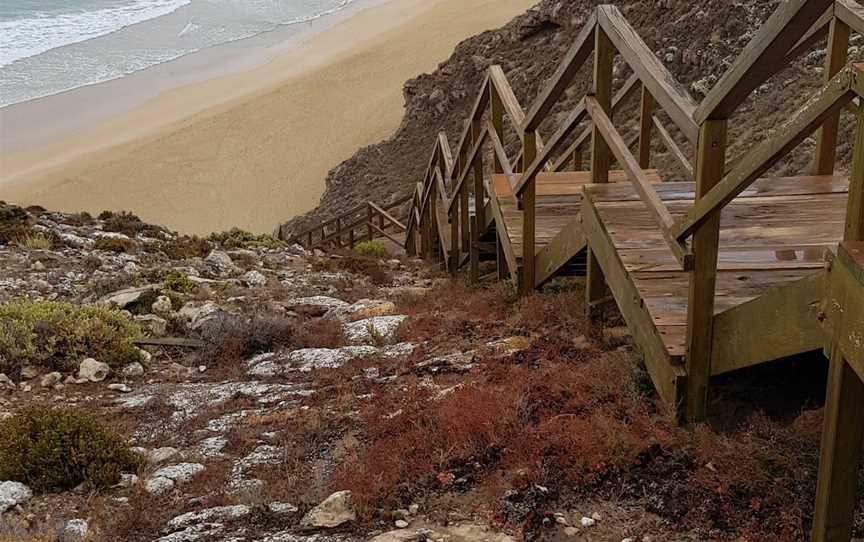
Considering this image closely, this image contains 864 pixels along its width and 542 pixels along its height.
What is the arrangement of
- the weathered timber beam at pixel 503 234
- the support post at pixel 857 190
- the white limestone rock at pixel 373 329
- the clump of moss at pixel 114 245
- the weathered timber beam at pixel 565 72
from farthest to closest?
the clump of moss at pixel 114 245
the white limestone rock at pixel 373 329
the weathered timber beam at pixel 503 234
the weathered timber beam at pixel 565 72
the support post at pixel 857 190

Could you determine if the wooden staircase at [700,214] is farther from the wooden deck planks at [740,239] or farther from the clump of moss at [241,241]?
the clump of moss at [241,241]

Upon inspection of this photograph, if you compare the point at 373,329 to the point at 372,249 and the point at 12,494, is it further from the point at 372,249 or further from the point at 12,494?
the point at 372,249

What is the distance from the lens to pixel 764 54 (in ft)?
8.18

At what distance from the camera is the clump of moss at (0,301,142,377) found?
610 centimetres

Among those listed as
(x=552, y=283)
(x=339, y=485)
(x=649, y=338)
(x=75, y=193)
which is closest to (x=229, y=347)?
(x=552, y=283)

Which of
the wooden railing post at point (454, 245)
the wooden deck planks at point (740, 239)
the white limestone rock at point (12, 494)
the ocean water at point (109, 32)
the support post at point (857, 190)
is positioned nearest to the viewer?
the support post at point (857, 190)

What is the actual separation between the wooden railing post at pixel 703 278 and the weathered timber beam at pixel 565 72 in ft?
5.25

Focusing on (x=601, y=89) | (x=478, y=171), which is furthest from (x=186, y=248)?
(x=601, y=89)

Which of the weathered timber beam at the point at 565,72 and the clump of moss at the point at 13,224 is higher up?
the weathered timber beam at the point at 565,72

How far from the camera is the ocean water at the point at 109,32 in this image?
100ft

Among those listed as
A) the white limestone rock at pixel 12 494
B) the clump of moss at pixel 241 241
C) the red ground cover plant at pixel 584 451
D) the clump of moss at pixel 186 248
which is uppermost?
the red ground cover plant at pixel 584 451

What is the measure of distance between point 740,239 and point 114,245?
9.13 metres

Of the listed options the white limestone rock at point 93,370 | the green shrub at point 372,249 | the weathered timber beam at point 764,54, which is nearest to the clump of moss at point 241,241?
the green shrub at point 372,249

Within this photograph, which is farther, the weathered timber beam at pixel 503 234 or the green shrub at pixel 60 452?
the weathered timber beam at pixel 503 234
